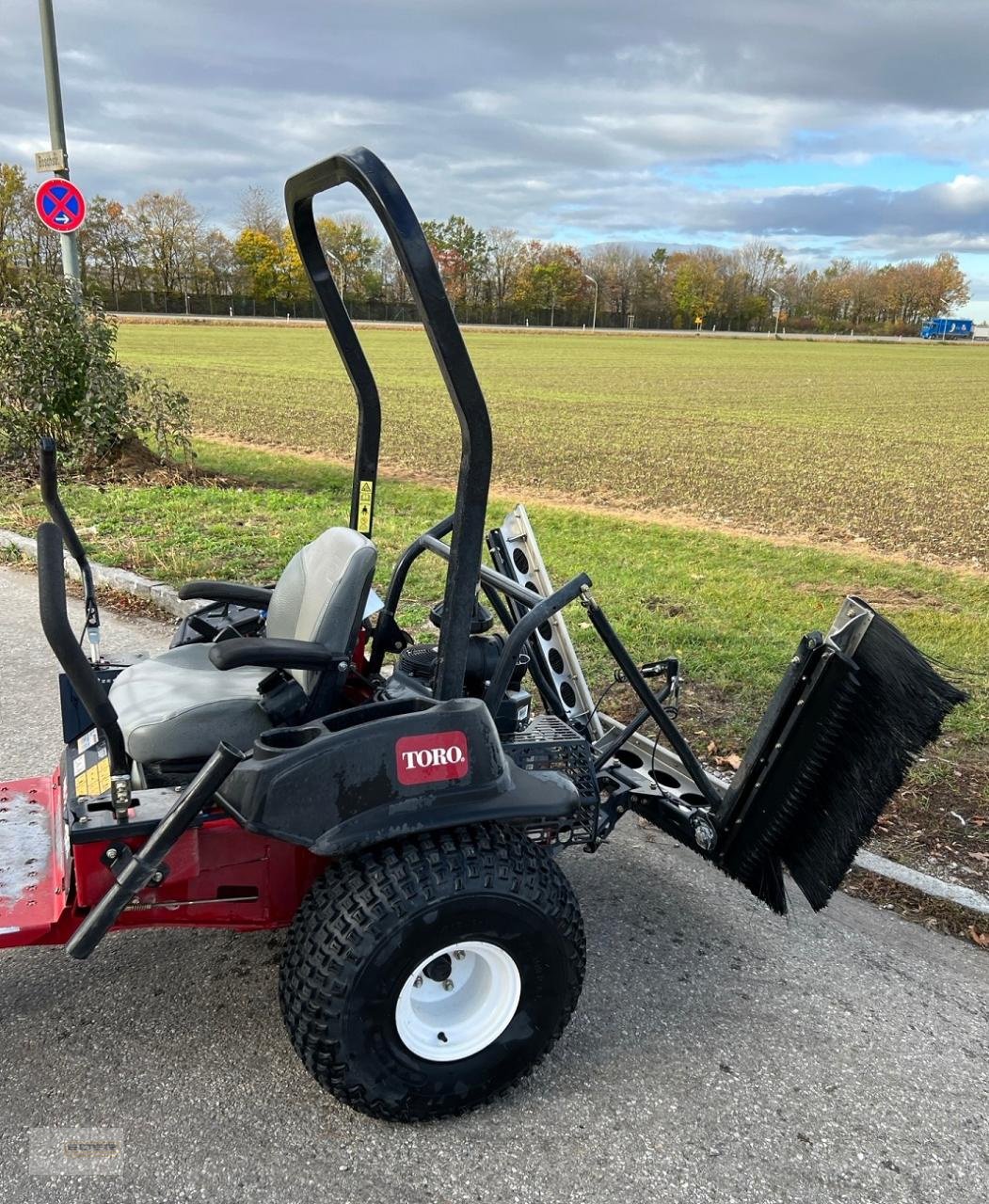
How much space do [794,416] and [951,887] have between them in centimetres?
1656

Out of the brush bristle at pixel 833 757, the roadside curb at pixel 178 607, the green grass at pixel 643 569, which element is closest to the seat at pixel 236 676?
the brush bristle at pixel 833 757

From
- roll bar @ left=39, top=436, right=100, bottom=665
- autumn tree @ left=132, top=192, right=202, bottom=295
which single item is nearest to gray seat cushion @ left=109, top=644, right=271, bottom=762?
roll bar @ left=39, top=436, right=100, bottom=665

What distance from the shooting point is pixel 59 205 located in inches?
339

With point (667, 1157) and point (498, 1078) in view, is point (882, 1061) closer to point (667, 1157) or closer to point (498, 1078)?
point (667, 1157)

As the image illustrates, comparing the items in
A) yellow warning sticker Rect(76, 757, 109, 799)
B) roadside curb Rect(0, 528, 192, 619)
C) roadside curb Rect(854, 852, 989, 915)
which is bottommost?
roadside curb Rect(854, 852, 989, 915)

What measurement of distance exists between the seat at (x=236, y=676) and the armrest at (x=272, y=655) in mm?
49

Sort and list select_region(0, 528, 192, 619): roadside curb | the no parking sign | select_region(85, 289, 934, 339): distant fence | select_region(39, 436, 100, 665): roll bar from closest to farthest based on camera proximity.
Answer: select_region(39, 436, 100, 665): roll bar
select_region(0, 528, 192, 619): roadside curb
the no parking sign
select_region(85, 289, 934, 339): distant fence

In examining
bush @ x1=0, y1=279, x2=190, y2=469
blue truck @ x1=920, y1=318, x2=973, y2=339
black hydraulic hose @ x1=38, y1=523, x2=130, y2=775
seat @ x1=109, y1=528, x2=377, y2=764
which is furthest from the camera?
blue truck @ x1=920, y1=318, x2=973, y2=339

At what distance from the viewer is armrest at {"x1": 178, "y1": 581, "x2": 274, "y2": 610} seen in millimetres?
3031

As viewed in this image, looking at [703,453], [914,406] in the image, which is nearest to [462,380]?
[703,453]

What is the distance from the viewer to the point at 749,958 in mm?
2775

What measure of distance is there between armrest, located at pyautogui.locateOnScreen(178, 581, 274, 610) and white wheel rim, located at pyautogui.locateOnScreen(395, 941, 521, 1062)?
4.37ft

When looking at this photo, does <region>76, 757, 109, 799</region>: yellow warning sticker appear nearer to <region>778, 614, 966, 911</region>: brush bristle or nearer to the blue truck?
<region>778, 614, 966, 911</region>: brush bristle

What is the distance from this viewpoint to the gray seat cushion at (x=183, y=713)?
239 cm
